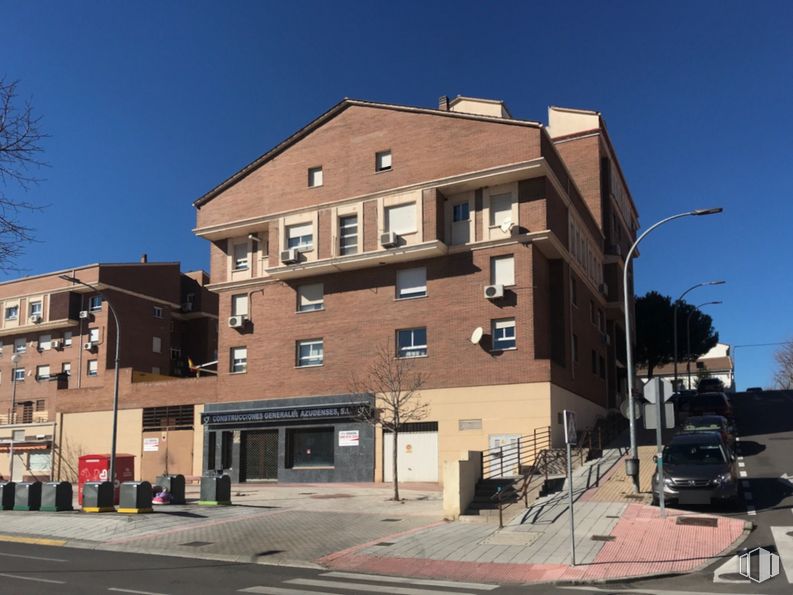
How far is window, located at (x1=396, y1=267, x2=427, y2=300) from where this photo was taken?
30.5 m

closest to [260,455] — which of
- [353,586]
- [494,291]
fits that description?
[494,291]

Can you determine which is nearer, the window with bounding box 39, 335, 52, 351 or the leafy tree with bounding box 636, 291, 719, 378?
the window with bounding box 39, 335, 52, 351

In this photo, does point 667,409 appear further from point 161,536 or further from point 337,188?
point 337,188

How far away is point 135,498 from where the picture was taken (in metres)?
21.1

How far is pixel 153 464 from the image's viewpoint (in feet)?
122

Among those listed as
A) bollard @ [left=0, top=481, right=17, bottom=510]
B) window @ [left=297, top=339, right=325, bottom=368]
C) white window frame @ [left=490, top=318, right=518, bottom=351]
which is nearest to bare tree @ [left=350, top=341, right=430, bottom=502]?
window @ [left=297, top=339, right=325, bottom=368]

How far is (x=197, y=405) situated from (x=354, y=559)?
2289 cm

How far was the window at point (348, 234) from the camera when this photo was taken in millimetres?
31828

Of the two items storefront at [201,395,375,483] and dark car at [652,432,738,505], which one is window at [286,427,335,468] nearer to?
storefront at [201,395,375,483]

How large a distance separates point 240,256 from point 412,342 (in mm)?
A: 10882

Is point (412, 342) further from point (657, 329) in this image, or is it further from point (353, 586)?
point (657, 329)

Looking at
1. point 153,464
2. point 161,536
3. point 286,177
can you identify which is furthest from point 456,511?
point 153,464

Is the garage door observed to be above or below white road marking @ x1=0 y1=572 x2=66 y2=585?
above

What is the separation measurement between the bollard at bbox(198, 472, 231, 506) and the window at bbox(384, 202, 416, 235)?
1233 centimetres
